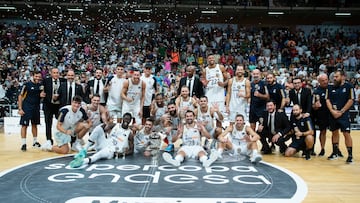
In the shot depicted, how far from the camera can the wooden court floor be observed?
5.34m

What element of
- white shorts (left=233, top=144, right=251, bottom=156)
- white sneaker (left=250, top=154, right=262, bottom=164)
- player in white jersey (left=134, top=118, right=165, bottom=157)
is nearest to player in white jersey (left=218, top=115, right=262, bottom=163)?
white shorts (left=233, top=144, right=251, bottom=156)

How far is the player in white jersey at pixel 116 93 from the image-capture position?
8.71 meters

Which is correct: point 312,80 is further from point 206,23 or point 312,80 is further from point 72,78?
point 72,78

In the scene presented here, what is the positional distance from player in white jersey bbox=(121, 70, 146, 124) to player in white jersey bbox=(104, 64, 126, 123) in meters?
0.16

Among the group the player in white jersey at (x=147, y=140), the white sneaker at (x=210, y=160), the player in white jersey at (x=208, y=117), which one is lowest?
the white sneaker at (x=210, y=160)

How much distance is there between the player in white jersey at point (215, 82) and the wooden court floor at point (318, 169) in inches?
62.3

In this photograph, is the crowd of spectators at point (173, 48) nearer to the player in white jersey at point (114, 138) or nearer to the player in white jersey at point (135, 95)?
the player in white jersey at point (135, 95)

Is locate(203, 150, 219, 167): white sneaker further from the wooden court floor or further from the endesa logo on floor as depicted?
the wooden court floor

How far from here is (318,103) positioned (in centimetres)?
816

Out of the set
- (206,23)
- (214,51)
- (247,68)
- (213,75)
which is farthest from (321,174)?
(206,23)

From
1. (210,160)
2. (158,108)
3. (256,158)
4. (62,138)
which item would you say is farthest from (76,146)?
(256,158)

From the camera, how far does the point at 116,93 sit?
872cm

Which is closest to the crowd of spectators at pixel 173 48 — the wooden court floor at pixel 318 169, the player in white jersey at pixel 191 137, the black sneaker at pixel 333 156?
the wooden court floor at pixel 318 169

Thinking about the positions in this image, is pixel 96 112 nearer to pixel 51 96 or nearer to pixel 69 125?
pixel 69 125
